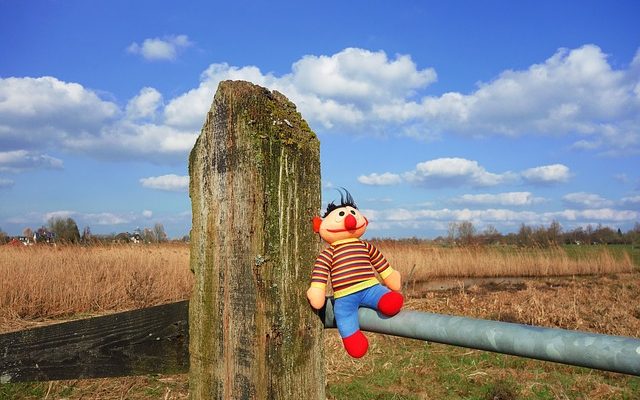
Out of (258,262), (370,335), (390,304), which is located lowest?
(370,335)

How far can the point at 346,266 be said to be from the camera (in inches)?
53.6

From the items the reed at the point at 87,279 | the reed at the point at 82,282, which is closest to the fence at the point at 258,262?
the reed at the point at 82,282

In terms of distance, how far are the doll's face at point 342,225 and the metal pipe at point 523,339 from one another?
8.8 inches

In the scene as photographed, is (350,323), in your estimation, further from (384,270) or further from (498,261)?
(498,261)

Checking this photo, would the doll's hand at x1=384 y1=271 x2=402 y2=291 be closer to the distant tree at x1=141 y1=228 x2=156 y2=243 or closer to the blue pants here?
the blue pants

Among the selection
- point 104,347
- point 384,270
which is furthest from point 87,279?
point 384,270

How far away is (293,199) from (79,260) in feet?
34.8

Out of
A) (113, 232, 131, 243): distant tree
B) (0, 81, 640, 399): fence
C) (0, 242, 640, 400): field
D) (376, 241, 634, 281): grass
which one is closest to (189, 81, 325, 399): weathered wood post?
(0, 81, 640, 399): fence

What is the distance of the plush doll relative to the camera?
4.20ft

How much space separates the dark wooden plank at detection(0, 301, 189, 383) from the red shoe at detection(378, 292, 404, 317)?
765 mm

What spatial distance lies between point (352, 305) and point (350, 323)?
5cm

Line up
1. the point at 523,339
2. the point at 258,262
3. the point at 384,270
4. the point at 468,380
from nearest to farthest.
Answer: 1. the point at 523,339
2. the point at 258,262
3. the point at 384,270
4. the point at 468,380

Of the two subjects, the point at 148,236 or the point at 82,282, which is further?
the point at 148,236

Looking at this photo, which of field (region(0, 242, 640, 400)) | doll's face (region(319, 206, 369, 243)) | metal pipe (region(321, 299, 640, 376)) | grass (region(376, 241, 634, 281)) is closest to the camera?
metal pipe (region(321, 299, 640, 376))
